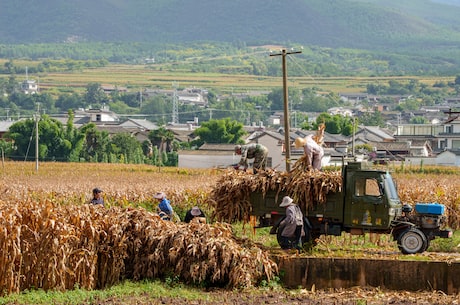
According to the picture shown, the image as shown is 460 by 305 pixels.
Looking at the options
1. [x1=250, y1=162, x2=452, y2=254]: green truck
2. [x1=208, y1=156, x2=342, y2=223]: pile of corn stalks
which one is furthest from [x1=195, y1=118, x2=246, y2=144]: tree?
[x1=250, y1=162, x2=452, y2=254]: green truck

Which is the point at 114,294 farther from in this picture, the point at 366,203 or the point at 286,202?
the point at 366,203

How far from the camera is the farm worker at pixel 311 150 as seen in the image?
23.2 m

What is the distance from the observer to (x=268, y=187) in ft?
77.3

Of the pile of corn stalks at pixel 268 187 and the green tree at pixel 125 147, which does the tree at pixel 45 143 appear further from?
the pile of corn stalks at pixel 268 187

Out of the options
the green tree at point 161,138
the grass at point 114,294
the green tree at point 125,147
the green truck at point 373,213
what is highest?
the green tree at point 161,138

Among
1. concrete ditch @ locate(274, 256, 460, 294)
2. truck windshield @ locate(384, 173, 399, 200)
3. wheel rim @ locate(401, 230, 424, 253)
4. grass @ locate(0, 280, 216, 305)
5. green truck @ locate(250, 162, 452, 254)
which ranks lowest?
grass @ locate(0, 280, 216, 305)

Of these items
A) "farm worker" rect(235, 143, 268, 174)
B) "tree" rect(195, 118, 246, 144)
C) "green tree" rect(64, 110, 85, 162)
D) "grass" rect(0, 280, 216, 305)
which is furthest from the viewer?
"tree" rect(195, 118, 246, 144)

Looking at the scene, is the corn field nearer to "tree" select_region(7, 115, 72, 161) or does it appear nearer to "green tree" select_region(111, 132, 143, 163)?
"tree" select_region(7, 115, 72, 161)

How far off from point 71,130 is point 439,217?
271 ft

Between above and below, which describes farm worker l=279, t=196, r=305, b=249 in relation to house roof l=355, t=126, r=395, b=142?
below

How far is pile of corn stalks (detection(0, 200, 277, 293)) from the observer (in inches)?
786

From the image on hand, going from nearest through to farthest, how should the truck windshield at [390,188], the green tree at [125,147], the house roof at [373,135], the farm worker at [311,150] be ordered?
the truck windshield at [390,188] → the farm worker at [311,150] → the green tree at [125,147] → the house roof at [373,135]

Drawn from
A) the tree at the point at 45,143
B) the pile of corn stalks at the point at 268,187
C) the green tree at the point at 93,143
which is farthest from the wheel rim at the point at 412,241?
the green tree at the point at 93,143

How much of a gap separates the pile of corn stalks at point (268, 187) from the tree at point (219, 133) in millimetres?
96498
